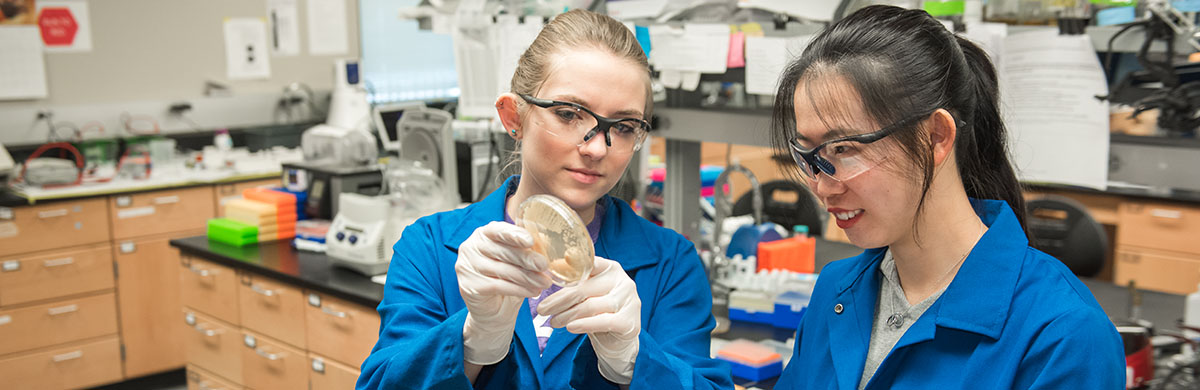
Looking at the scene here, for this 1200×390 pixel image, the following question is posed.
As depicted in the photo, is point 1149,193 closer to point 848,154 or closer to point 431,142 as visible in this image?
point 431,142

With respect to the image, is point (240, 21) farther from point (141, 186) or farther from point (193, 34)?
point (141, 186)

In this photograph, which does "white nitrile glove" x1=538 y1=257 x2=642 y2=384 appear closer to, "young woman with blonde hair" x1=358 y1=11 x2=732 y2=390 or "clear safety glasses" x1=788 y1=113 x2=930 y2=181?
"young woman with blonde hair" x1=358 y1=11 x2=732 y2=390

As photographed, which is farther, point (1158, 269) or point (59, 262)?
point (1158, 269)

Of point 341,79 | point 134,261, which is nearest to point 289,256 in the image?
point 134,261

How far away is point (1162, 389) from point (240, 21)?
555 centimetres

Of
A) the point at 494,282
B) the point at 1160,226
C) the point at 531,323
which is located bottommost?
the point at 1160,226

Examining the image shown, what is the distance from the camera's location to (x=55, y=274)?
13.6 ft

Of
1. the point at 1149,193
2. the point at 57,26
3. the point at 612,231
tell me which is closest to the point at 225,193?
the point at 57,26

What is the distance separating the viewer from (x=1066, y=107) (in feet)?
5.75

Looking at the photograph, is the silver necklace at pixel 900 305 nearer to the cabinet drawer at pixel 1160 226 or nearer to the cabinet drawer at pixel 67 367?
the cabinet drawer at pixel 1160 226

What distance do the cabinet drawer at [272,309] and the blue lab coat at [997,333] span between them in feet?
6.76

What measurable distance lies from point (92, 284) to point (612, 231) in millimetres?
3806

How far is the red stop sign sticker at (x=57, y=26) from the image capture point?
503 cm

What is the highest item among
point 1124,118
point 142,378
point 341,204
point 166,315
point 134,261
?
point 1124,118
